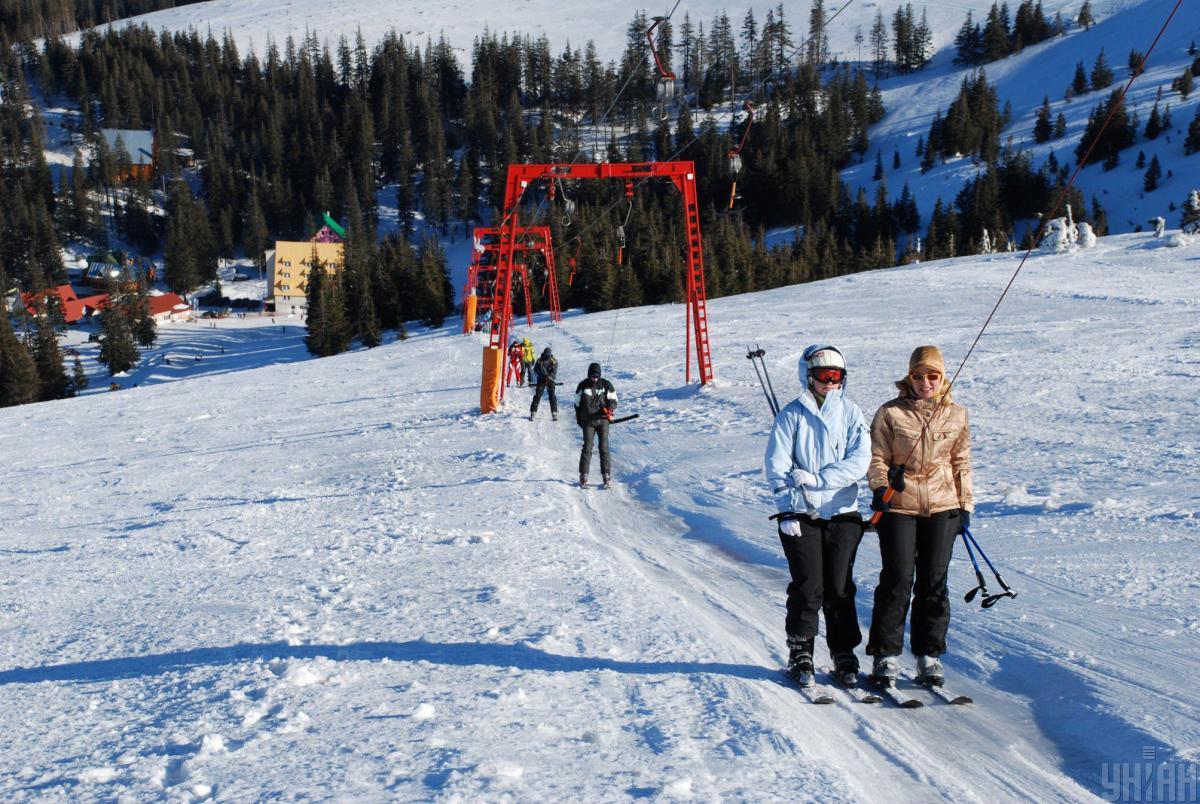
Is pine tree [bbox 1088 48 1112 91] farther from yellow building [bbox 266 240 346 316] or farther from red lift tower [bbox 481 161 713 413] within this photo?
red lift tower [bbox 481 161 713 413]

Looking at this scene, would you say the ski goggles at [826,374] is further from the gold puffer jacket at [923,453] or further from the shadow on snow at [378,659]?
the shadow on snow at [378,659]

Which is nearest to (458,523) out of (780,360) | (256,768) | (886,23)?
(256,768)

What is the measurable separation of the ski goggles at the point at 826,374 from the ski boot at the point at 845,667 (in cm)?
148

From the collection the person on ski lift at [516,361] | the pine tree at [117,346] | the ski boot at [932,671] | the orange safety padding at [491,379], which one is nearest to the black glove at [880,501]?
the ski boot at [932,671]

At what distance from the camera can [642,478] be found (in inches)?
480

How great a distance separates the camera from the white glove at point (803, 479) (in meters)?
4.46

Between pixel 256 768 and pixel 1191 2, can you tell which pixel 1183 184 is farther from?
pixel 256 768

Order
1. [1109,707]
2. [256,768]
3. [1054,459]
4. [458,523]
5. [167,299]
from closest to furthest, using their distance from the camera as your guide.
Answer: [256,768]
[1109,707]
[458,523]
[1054,459]
[167,299]

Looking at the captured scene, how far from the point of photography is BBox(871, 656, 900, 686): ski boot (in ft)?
15.5

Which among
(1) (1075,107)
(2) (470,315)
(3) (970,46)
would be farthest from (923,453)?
(3) (970,46)

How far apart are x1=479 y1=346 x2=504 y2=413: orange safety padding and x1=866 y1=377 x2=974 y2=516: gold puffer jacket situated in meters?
13.5

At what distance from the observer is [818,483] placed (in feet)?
14.8

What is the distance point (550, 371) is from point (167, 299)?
7837 centimetres

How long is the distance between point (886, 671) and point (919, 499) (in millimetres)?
942
